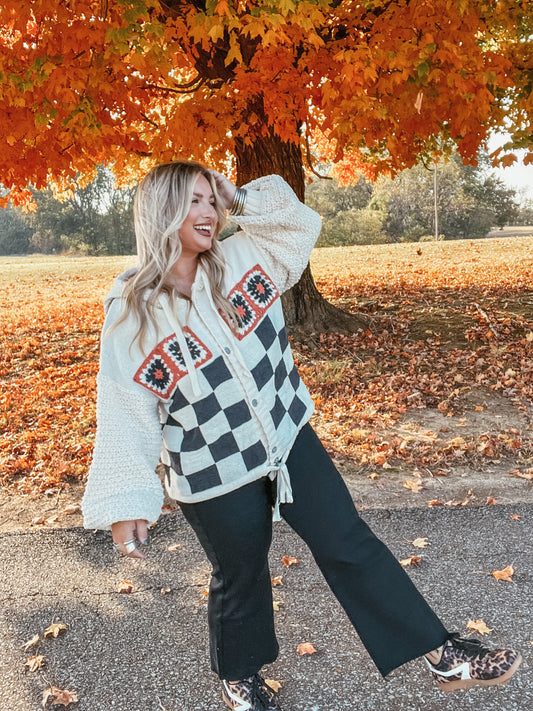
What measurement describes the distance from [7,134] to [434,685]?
16.8 feet

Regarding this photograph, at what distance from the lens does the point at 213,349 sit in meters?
2.16

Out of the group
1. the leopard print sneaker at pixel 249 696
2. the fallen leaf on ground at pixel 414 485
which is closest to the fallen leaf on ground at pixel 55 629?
the leopard print sneaker at pixel 249 696

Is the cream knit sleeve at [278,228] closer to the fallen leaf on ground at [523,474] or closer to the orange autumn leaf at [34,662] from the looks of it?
the orange autumn leaf at [34,662]

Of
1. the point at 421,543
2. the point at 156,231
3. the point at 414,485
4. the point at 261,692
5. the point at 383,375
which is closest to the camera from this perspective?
the point at 156,231

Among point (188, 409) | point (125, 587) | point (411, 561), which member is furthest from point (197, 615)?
point (188, 409)

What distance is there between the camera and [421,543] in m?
3.56

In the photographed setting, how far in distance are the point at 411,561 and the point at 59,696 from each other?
174 cm

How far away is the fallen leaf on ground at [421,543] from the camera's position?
139 inches

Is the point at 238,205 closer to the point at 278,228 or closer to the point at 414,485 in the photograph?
the point at 278,228

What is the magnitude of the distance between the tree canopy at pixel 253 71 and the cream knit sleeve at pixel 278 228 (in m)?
2.23

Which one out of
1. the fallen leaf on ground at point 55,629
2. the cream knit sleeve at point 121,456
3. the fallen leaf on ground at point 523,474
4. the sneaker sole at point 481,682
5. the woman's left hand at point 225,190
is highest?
the woman's left hand at point 225,190

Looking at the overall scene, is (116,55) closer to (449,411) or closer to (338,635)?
(449,411)

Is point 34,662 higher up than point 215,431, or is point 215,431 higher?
point 215,431

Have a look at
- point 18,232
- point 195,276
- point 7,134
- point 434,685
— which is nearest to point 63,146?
point 7,134
